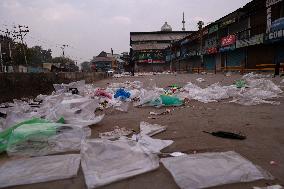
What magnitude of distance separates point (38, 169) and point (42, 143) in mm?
635

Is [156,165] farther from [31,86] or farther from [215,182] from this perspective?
[31,86]

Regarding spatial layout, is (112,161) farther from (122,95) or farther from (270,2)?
(270,2)

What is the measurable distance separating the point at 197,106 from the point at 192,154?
3.26 metres

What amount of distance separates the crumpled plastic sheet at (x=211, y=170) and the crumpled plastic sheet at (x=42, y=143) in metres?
1.12

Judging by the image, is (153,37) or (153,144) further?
(153,37)

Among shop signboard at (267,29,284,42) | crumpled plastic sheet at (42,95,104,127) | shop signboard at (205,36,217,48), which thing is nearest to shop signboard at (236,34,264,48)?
shop signboard at (267,29,284,42)

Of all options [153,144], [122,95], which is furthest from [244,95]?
[153,144]

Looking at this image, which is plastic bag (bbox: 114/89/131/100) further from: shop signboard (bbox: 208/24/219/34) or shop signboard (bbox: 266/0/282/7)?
shop signboard (bbox: 208/24/219/34)

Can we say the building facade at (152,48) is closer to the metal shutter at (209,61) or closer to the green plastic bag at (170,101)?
the metal shutter at (209,61)

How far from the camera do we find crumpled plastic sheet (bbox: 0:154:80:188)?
2.20m

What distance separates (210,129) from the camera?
367 cm

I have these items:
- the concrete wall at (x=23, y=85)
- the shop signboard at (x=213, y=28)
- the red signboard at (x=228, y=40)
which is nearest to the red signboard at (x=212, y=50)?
the shop signboard at (x=213, y=28)

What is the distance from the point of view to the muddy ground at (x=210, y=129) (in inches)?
83.7

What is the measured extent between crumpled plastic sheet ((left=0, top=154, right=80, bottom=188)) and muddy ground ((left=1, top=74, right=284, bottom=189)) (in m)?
0.07
